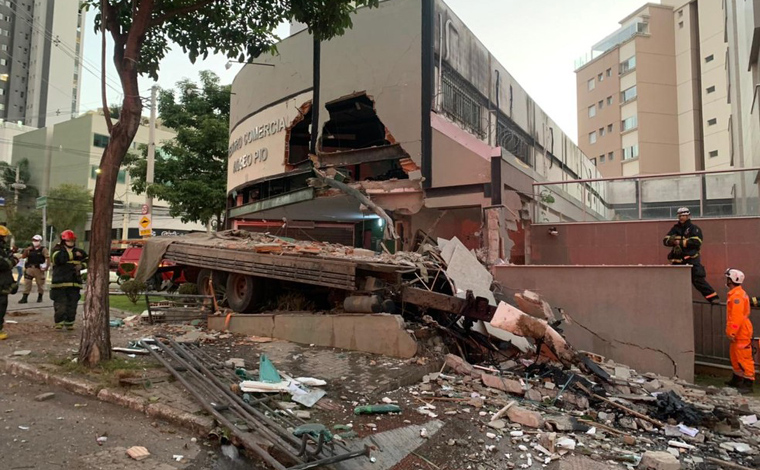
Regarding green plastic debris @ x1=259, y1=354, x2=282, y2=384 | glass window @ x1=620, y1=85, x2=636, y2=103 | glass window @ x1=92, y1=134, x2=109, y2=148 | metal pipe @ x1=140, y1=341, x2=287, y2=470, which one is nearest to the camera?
metal pipe @ x1=140, y1=341, x2=287, y2=470

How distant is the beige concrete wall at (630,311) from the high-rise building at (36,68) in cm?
7033

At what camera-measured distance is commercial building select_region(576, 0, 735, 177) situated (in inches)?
1358

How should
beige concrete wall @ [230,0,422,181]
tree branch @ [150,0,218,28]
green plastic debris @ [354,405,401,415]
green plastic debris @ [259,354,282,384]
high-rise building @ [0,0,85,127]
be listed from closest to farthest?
green plastic debris @ [354,405,401,415]
green plastic debris @ [259,354,282,384]
tree branch @ [150,0,218,28]
beige concrete wall @ [230,0,422,181]
high-rise building @ [0,0,85,127]

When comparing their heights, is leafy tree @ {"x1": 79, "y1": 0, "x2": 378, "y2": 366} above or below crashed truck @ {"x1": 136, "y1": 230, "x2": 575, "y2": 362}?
above

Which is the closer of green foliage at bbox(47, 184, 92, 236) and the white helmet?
the white helmet

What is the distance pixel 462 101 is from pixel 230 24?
799cm

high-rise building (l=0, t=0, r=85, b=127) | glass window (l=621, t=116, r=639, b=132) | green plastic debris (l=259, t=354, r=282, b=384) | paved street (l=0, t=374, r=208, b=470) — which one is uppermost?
high-rise building (l=0, t=0, r=85, b=127)

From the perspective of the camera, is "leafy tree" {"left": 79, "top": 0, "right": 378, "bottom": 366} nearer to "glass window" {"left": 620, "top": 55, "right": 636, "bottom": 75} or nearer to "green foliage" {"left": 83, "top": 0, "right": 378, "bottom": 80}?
"green foliage" {"left": 83, "top": 0, "right": 378, "bottom": 80}

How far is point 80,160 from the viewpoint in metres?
38.3

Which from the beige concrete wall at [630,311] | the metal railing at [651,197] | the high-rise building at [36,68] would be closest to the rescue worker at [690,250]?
the metal railing at [651,197]

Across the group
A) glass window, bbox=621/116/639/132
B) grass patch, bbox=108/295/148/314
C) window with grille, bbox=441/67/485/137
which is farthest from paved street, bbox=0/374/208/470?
glass window, bbox=621/116/639/132

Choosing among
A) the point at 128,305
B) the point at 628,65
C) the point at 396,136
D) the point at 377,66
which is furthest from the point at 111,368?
the point at 628,65

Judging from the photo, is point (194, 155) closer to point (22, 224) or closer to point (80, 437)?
point (80, 437)

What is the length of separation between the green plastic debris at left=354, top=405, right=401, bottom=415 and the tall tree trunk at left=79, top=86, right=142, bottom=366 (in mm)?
2943
